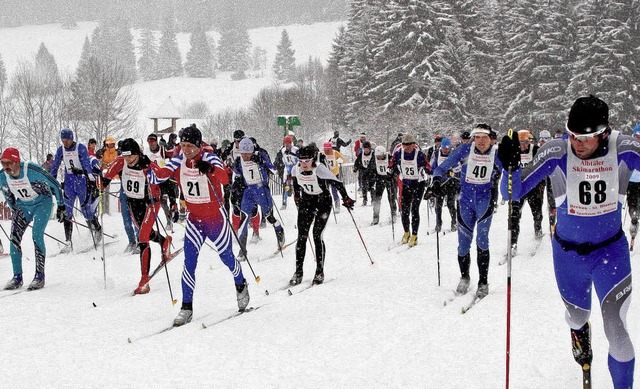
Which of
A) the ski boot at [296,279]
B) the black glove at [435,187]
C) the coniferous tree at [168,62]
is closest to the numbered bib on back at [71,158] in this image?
the ski boot at [296,279]

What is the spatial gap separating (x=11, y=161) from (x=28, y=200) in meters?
0.64

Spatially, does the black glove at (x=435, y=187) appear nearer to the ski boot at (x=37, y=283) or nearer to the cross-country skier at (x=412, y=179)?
the cross-country skier at (x=412, y=179)

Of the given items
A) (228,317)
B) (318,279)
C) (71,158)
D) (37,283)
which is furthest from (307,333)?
(71,158)

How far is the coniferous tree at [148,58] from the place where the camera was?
454ft

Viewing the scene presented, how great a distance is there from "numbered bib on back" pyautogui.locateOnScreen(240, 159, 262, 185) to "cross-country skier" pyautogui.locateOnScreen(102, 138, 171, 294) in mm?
1716

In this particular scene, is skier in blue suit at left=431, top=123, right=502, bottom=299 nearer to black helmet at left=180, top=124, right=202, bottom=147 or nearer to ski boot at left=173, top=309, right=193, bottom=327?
black helmet at left=180, top=124, right=202, bottom=147

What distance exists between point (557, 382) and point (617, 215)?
57.5 inches

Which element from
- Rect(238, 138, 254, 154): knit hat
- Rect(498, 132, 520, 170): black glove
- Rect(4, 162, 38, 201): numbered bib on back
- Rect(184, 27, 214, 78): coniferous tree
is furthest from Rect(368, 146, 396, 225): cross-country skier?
Rect(184, 27, 214, 78): coniferous tree

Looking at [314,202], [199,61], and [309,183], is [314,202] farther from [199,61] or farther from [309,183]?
[199,61]

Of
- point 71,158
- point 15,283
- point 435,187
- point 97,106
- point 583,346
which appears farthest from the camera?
point 97,106

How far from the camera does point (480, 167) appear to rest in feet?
23.6

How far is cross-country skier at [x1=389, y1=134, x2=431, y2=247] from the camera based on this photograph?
10977 mm

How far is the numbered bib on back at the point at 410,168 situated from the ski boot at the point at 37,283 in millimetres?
6709

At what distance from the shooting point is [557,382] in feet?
14.7
